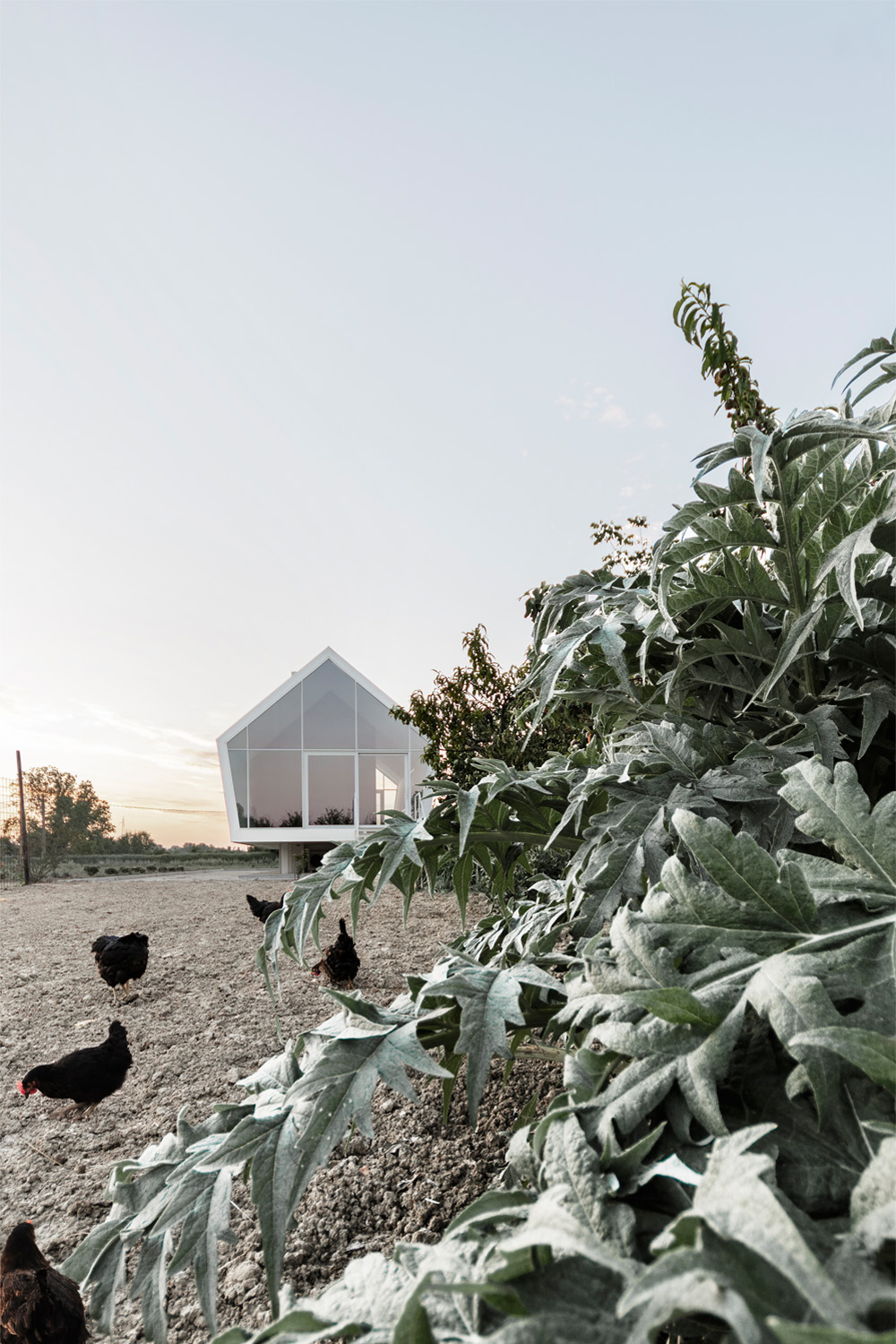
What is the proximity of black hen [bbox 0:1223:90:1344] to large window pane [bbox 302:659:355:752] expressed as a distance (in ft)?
42.2

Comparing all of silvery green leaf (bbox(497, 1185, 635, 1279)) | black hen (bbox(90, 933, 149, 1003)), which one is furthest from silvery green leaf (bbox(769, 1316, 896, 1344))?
black hen (bbox(90, 933, 149, 1003))

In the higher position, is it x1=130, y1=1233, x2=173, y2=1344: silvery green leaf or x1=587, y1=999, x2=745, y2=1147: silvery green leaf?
x1=587, y1=999, x2=745, y2=1147: silvery green leaf

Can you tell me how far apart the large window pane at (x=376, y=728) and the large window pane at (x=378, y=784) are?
318 millimetres

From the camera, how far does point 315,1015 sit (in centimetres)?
363

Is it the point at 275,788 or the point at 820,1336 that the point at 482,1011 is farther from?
the point at 275,788

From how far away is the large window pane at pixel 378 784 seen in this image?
580 inches

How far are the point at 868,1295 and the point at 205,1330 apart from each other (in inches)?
71.6

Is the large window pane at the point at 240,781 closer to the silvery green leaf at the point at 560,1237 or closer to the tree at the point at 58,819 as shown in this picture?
the tree at the point at 58,819

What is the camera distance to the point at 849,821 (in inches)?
29.4

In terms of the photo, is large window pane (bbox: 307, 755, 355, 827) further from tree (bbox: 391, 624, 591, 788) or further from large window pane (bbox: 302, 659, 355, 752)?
tree (bbox: 391, 624, 591, 788)

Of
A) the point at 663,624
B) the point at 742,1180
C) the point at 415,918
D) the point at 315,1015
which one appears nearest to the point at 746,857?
the point at 742,1180

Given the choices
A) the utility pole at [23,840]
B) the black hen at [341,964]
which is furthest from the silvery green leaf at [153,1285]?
the utility pole at [23,840]

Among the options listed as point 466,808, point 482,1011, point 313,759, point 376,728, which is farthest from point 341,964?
point 376,728

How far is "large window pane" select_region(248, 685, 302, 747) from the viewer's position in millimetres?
14164
